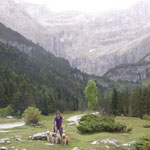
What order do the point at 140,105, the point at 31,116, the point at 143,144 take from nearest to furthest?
1. the point at 143,144
2. the point at 31,116
3. the point at 140,105

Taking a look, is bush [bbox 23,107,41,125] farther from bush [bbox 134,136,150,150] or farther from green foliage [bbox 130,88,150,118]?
green foliage [bbox 130,88,150,118]

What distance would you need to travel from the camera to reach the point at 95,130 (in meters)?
27.2

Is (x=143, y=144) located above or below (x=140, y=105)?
below

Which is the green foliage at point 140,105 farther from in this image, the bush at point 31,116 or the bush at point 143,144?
the bush at point 143,144

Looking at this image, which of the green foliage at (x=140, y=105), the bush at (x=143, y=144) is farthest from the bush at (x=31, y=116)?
the green foliage at (x=140, y=105)

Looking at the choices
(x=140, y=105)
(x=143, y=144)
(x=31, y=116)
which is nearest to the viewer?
(x=143, y=144)

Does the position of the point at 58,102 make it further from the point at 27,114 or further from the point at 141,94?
the point at 27,114

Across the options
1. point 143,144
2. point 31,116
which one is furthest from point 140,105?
point 143,144

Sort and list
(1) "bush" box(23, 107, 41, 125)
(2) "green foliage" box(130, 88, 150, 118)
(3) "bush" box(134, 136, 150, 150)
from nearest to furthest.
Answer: (3) "bush" box(134, 136, 150, 150)
(1) "bush" box(23, 107, 41, 125)
(2) "green foliage" box(130, 88, 150, 118)

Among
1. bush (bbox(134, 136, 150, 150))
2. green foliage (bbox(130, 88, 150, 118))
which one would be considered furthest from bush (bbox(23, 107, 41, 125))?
green foliage (bbox(130, 88, 150, 118))

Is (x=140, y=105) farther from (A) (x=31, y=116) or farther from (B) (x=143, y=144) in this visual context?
(B) (x=143, y=144)

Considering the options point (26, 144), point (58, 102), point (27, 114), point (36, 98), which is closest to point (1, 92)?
point (36, 98)

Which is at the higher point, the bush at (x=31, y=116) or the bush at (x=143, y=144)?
the bush at (x=31, y=116)

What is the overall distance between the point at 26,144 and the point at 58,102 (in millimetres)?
102178
